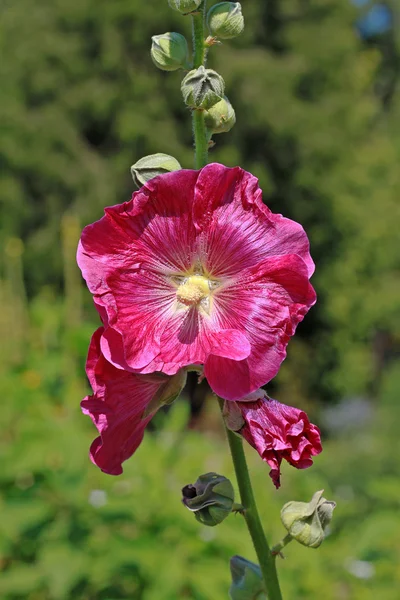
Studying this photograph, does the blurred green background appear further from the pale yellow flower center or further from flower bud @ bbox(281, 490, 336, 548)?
the pale yellow flower center

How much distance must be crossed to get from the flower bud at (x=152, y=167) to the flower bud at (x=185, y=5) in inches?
8.9

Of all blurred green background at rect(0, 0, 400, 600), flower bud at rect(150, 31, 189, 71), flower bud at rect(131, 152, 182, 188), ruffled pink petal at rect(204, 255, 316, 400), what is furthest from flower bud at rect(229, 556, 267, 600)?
blurred green background at rect(0, 0, 400, 600)

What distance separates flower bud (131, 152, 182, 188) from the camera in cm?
114

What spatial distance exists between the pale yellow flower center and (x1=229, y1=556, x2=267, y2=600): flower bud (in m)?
0.47

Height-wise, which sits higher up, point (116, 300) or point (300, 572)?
point (116, 300)

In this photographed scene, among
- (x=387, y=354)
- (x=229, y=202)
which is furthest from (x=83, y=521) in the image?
(x=387, y=354)

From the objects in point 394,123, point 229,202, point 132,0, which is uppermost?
point 229,202

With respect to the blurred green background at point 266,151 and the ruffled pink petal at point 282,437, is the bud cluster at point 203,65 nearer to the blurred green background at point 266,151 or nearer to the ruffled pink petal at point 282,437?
the ruffled pink petal at point 282,437

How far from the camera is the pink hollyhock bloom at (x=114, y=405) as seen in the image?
3.61 ft

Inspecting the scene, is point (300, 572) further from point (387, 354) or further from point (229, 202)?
point (387, 354)

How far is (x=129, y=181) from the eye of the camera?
39.0 ft

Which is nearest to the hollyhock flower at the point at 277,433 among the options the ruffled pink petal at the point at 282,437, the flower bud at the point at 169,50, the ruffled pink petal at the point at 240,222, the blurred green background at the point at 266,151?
the ruffled pink petal at the point at 282,437

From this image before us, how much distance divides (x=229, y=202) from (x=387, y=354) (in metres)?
16.9

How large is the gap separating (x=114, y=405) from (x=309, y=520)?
0.37 m
